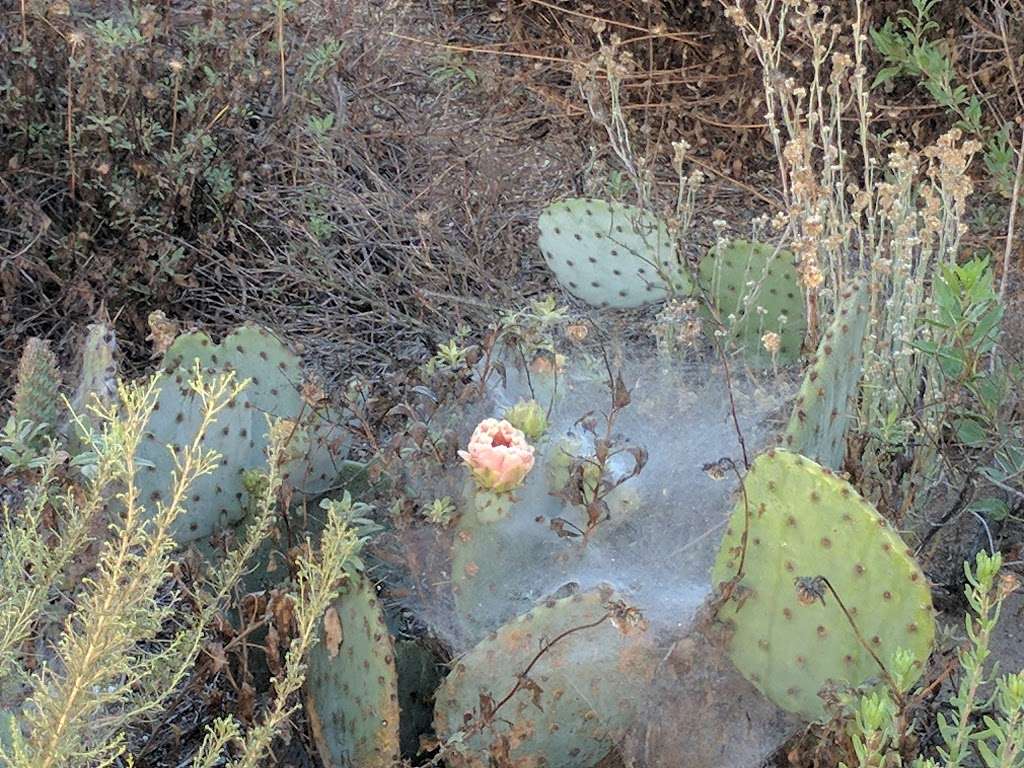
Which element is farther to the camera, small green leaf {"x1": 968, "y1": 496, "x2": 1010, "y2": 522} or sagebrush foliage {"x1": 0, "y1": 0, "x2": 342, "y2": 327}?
sagebrush foliage {"x1": 0, "y1": 0, "x2": 342, "y2": 327}

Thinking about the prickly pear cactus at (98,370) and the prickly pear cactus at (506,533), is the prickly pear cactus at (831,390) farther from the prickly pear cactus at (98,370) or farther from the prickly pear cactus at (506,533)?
the prickly pear cactus at (98,370)

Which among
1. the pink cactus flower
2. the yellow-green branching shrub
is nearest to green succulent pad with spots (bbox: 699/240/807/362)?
the pink cactus flower

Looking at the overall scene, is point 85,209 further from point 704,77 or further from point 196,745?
point 704,77

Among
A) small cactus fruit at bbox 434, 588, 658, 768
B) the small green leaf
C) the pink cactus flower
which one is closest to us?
small cactus fruit at bbox 434, 588, 658, 768

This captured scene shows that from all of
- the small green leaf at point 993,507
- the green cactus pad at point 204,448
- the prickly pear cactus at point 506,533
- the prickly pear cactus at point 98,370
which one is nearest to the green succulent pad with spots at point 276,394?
the green cactus pad at point 204,448

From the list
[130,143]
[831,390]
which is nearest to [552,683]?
[831,390]

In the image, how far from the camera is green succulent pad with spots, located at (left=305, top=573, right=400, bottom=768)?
1.84m

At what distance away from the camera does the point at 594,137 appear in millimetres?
4773

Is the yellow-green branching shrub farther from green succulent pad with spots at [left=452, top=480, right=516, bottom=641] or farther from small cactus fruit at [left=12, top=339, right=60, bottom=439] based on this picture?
green succulent pad with spots at [left=452, top=480, right=516, bottom=641]

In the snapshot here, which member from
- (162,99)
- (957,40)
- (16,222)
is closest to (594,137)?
(957,40)

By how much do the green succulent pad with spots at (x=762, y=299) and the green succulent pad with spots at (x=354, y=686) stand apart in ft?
4.21

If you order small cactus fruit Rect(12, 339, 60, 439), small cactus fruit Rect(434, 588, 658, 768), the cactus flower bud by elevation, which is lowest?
small cactus fruit Rect(434, 588, 658, 768)

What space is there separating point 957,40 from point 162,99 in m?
2.60

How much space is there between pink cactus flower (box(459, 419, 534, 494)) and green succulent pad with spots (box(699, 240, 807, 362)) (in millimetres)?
988
